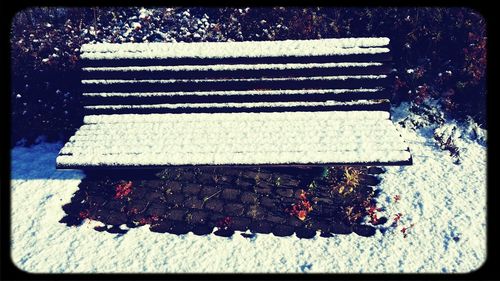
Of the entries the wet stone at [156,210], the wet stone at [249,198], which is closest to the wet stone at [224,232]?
the wet stone at [249,198]

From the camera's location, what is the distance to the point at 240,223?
449 centimetres

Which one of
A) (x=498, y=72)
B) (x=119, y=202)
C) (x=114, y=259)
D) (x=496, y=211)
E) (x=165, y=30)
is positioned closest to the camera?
(x=114, y=259)

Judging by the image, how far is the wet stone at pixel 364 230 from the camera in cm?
A: 437

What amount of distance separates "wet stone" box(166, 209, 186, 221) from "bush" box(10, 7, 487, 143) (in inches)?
87.0

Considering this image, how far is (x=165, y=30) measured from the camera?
245 inches

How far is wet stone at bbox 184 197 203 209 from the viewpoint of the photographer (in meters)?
4.68

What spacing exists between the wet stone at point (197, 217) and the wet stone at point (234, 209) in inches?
9.2

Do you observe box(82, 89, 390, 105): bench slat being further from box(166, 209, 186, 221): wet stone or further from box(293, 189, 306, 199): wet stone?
box(166, 209, 186, 221): wet stone

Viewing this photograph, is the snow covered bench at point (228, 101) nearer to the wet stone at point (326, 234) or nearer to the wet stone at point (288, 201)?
the wet stone at point (288, 201)

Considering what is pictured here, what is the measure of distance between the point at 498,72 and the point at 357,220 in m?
2.87

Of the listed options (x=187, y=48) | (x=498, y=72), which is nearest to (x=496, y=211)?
(x=498, y=72)

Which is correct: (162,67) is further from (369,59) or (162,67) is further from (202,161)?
(369,59)

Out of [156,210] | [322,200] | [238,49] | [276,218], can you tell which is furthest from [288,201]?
[238,49]

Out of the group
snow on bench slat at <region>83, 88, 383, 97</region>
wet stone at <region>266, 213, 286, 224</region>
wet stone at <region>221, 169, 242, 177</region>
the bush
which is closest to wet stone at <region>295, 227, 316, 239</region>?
wet stone at <region>266, 213, 286, 224</region>
